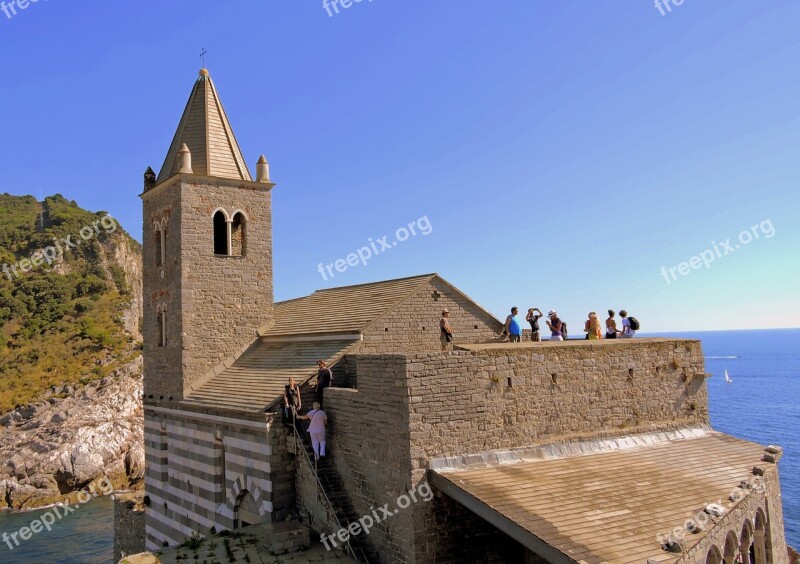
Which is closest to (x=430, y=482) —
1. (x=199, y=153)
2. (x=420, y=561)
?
(x=420, y=561)

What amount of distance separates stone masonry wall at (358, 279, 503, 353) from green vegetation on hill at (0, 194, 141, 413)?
49833 mm

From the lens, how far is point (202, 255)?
71.3ft

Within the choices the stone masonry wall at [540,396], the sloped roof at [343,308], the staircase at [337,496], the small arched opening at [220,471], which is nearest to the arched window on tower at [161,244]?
the sloped roof at [343,308]

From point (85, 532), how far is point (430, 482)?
3694cm

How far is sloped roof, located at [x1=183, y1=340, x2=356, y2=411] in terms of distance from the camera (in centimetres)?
1734

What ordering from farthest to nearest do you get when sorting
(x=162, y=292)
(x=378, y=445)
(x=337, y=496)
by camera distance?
(x=162, y=292) → (x=337, y=496) → (x=378, y=445)

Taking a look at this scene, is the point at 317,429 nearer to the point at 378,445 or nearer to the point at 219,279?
the point at 378,445

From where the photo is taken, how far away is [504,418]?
13.7 metres

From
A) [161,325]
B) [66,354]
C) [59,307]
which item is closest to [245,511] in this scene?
[161,325]

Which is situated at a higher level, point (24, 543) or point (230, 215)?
point (230, 215)

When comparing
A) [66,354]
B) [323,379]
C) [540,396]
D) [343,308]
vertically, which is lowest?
[540,396]

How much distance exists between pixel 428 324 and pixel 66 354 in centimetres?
5514

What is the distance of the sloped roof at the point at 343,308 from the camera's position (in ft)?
62.0

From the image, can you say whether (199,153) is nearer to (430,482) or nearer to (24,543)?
(430,482)
